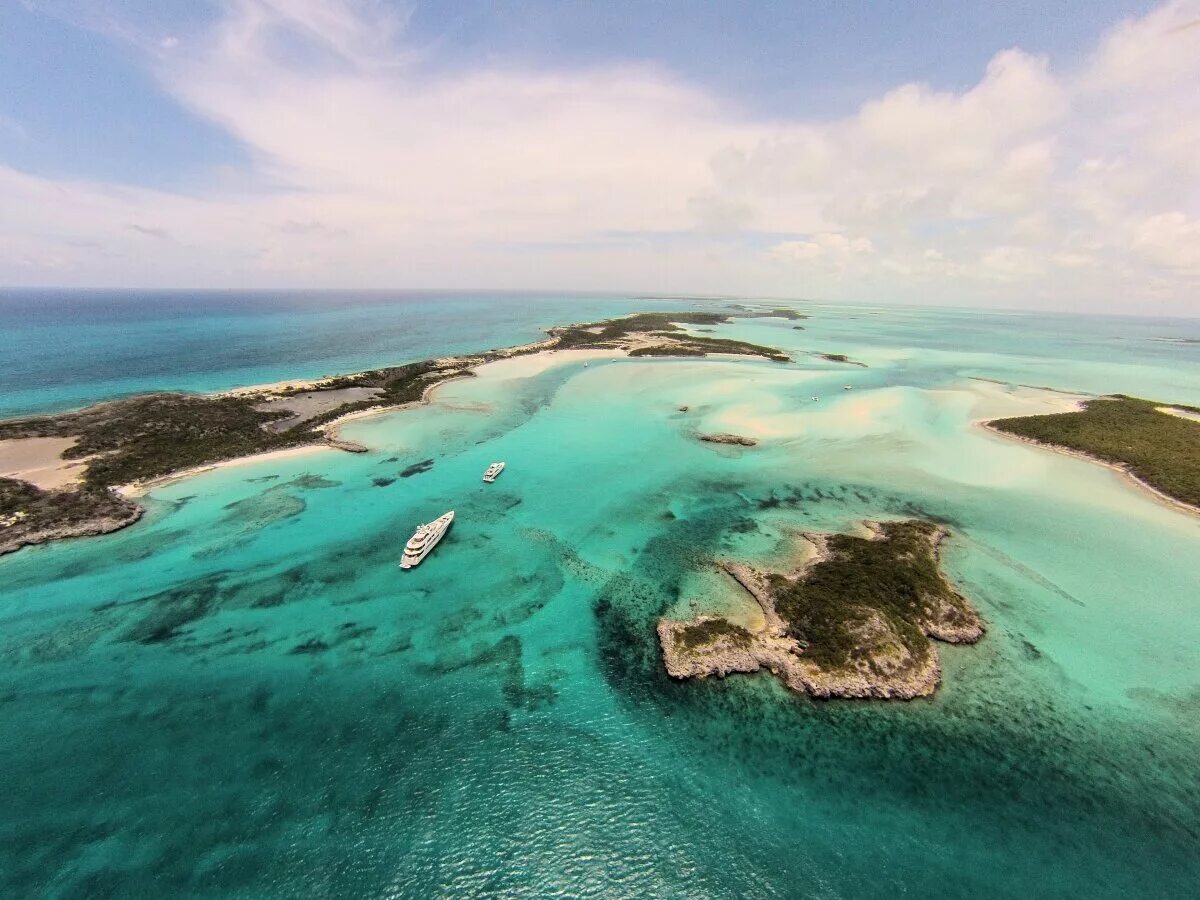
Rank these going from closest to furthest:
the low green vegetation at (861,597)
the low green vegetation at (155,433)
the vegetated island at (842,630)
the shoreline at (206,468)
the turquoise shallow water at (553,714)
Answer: the turquoise shallow water at (553,714), the vegetated island at (842,630), the low green vegetation at (861,597), the shoreline at (206,468), the low green vegetation at (155,433)

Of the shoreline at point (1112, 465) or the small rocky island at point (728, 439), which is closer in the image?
the shoreline at point (1112, 465)

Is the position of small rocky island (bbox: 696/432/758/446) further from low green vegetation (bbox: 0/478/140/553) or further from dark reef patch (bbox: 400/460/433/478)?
low green vegetation (bbox: 0/478/140/553)

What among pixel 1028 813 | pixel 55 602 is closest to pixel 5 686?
pixel 55 602

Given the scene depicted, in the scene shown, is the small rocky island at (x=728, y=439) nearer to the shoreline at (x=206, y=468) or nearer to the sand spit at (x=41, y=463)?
the shoreline at (x=206, y=468)

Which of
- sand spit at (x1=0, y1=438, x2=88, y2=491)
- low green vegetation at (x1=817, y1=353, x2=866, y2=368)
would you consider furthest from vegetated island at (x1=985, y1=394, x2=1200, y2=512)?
sand spit at (x1=0, y1=438, x2=88, y2=491)

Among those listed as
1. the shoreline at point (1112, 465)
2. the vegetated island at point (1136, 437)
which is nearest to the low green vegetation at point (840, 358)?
the vegetated island at point (1136, 437)
